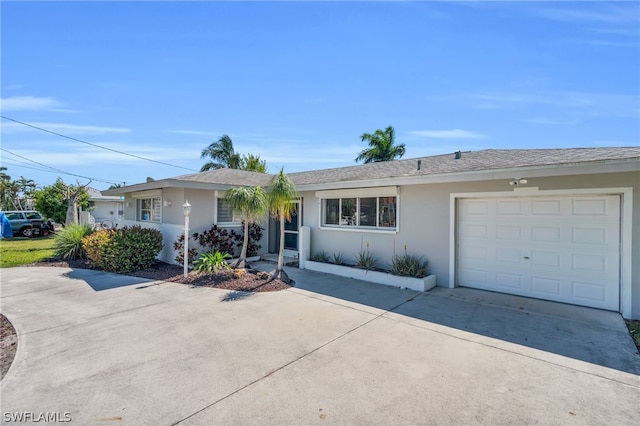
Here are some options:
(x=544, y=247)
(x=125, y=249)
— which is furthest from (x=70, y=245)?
(x=544, y=247)

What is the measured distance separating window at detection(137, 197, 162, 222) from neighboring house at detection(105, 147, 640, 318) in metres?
1.77

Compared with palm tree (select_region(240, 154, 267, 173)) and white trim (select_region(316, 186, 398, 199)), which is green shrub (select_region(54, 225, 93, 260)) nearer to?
white trim (select_region(316, 186, 398, 199))

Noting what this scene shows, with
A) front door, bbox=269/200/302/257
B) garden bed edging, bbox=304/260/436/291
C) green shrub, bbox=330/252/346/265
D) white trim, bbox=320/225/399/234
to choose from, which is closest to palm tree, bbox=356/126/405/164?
front door, bbox=269/200/302/257

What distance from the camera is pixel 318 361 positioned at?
3918 millimetres

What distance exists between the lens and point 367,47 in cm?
868

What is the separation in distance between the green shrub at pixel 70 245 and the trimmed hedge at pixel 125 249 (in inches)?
86.7

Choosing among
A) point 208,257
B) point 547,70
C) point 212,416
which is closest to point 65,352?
point 212,416

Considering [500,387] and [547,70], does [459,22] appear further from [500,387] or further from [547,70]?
[500,387]

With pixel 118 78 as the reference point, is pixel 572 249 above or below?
below

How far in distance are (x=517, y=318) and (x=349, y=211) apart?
18.2 feet

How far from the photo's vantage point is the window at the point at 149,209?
39.1ft

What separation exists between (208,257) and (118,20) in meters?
7.47

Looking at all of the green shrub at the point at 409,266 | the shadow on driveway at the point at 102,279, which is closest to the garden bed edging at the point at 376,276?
the green shrub at the point at 409,266

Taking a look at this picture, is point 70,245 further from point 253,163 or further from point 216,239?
point 253,163
